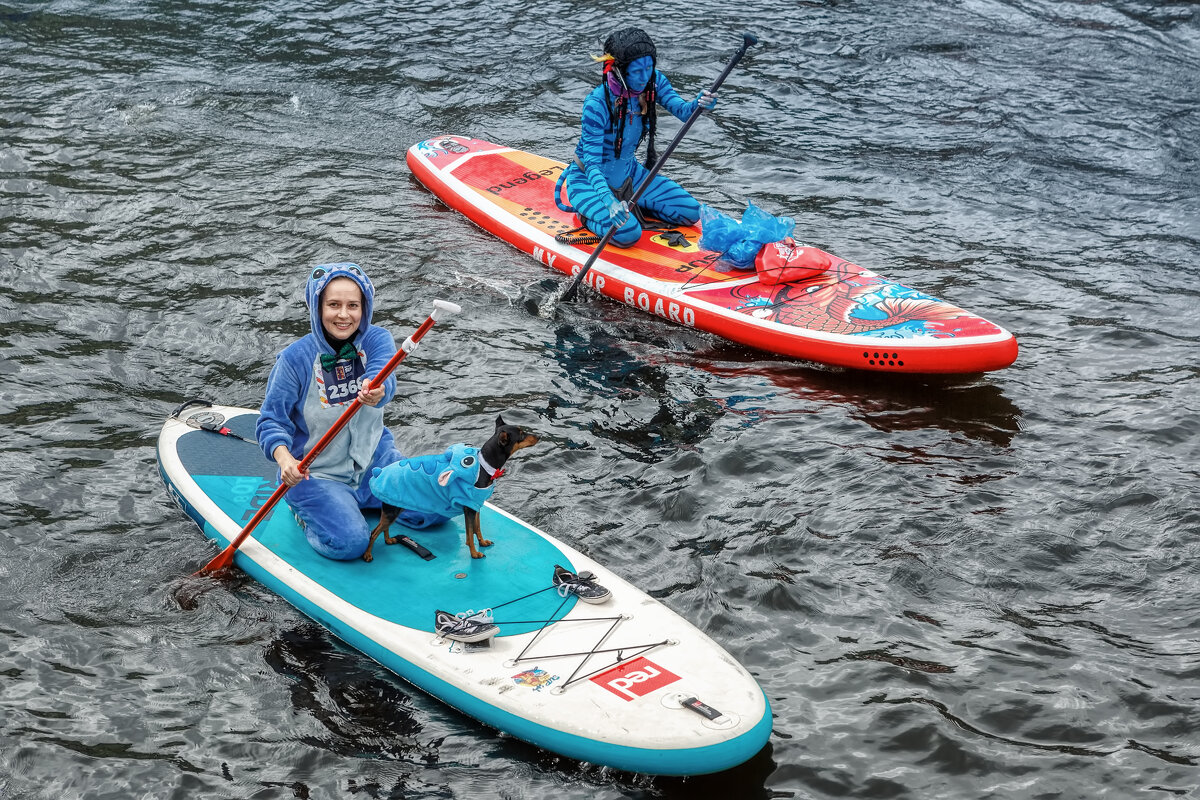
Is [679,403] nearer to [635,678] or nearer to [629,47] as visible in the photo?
[629,47]

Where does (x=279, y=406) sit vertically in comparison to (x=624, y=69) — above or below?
below

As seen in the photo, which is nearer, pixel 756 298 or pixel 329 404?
pixel 329 404

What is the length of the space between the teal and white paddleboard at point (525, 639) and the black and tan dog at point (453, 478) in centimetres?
31

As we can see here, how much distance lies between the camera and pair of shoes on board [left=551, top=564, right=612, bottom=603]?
484 cm

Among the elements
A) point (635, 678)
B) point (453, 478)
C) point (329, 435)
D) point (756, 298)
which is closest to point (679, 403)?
point (756, 298)

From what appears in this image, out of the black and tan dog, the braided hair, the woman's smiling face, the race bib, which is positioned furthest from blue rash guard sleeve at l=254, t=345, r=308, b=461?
the braided hair

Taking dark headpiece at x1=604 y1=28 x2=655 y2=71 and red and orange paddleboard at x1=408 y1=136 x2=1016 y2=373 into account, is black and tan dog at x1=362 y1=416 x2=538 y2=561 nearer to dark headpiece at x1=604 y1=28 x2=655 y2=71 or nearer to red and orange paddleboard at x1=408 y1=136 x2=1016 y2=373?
red and orange paddleboard at x1=408 y1=136 x2=1016 y2=373

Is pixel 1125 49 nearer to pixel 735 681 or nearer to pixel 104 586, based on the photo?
pixel 735 681

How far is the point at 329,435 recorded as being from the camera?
196 inches

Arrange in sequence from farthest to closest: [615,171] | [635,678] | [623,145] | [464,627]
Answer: [615,171] → [623,145] → [464,627] → [635,678]

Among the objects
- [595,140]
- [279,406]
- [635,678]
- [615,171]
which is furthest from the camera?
[615,171]

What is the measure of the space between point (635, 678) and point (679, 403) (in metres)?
3.05

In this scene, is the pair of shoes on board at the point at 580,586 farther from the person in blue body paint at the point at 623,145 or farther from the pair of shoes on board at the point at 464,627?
the person in blue body paint at the point at 623,145

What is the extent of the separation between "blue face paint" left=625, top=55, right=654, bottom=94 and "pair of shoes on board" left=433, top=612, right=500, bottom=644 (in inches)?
195
